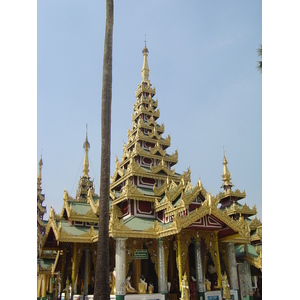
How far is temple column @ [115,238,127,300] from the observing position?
15.0 meters

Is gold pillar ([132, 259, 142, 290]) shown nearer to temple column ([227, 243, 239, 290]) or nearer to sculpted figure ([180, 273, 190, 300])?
sculpted figure ([180, 273, 190, 300])

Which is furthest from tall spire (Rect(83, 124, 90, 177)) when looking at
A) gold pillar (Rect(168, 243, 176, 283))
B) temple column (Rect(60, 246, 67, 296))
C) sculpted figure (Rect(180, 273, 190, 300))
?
sculpted figure (Rect(180, 273, 190, 300))

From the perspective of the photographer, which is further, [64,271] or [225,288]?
[64,271]

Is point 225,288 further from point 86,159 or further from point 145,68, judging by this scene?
point 145,68

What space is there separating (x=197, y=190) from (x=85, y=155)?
16.4m

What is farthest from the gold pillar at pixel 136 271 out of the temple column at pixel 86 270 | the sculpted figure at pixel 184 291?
the temple column at pixel 86 270

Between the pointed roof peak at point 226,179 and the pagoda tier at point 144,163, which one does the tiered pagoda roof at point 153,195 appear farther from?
the pointed roof peak at point 226,179

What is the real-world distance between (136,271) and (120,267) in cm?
196

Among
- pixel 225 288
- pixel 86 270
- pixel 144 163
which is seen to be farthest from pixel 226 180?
pixel 86 270

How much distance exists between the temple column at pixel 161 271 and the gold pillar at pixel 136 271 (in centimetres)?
127

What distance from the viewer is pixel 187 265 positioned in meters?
18.3

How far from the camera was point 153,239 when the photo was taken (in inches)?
662

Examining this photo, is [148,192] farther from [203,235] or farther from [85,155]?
[85,155]

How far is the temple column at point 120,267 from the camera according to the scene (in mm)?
15039
